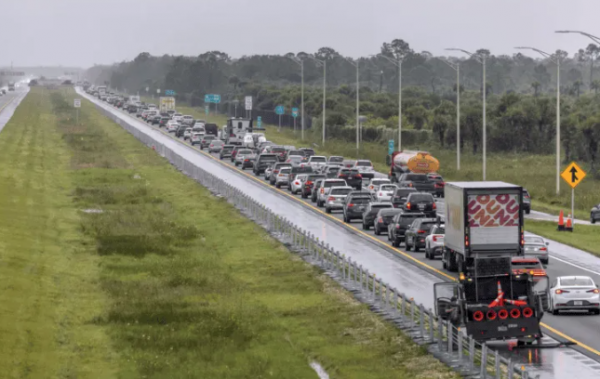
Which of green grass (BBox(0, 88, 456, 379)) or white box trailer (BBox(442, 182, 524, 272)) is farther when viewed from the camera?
white box trailer (BBox(442, 182, 524, 272))

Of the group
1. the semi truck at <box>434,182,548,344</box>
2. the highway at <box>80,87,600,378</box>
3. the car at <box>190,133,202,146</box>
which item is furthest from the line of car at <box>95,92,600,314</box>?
the car at <box>190,133,202,146</box>

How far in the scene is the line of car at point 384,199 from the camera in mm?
36594

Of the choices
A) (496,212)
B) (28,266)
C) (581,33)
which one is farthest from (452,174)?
(496,212)

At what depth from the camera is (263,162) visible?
326ft

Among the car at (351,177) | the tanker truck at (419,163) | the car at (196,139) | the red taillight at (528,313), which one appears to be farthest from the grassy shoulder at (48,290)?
the car at (196,139)

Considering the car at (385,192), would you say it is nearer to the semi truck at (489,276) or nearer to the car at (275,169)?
the car at (275,169)

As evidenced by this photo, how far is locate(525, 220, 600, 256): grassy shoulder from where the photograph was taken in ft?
187

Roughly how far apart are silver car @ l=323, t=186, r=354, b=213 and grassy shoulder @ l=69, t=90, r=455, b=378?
229 inches

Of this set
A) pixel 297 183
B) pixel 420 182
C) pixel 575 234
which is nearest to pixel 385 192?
pixel 420 182

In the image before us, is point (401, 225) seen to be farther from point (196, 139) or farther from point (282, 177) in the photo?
point (196, 139)

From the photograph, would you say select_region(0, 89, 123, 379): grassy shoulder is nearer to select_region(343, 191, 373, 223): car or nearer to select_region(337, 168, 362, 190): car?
select_region(343, 191, 373, 223): car

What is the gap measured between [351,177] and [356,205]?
18272 millimetres

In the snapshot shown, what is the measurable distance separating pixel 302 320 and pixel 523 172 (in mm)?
64169

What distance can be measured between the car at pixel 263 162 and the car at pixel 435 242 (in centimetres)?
4917
